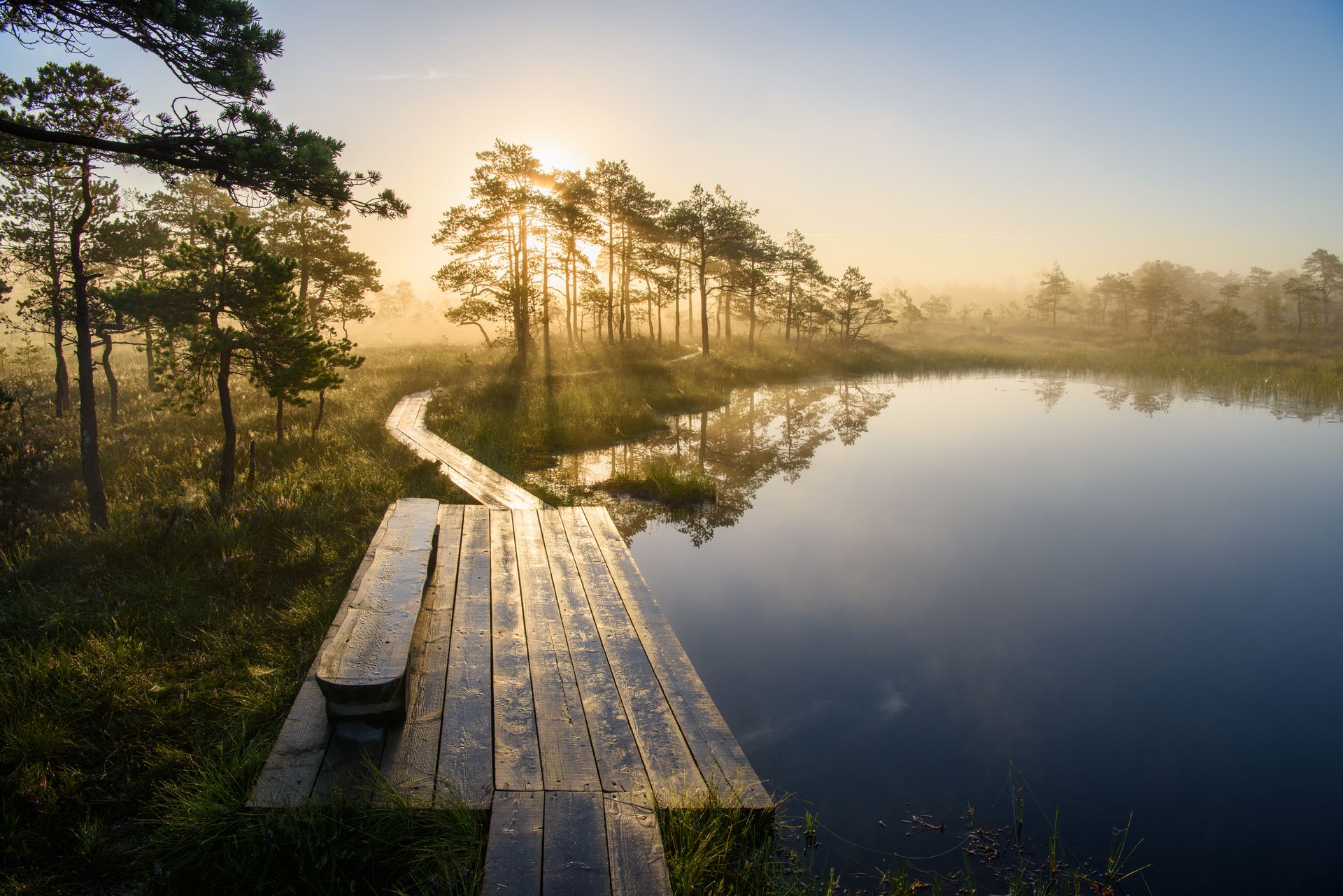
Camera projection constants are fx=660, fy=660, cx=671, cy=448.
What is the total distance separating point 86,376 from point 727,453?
10915mm

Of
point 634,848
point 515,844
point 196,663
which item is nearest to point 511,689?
point 515,844

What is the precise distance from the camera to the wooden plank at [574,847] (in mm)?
2504

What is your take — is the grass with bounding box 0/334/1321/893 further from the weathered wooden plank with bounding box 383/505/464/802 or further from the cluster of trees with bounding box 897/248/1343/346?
the cluster of trees with bounding box 897/248/1343/346

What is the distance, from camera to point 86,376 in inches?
295

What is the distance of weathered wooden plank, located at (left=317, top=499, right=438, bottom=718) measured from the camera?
3275mm

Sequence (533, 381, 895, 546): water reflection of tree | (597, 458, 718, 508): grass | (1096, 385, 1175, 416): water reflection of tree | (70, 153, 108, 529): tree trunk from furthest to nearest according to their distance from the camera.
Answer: (1096, 385, 1175, 416): water reflection of tree < (597, 458, 718, 508): grass < (533, 381, 895, 546): water reflection of tree < (70, 153, 108, 529): tree trunk

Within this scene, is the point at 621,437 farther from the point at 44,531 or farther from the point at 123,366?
the point at 123,366

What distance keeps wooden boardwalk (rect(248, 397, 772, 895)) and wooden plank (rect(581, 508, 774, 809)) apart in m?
0.01

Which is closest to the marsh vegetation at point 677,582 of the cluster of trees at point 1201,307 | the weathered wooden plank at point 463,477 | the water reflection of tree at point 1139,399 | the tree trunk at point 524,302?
the weathered wooden plank at point 463,477

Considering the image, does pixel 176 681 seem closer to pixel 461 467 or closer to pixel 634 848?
pixel 634 848

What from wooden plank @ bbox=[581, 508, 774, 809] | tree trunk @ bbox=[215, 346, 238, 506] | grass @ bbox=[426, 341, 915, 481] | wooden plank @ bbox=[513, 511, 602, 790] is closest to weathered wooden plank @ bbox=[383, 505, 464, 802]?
wooden plank @ bbox=[513, 511, 602, 790]

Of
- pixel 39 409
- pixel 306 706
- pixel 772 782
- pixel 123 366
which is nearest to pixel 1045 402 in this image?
pixel 772 782

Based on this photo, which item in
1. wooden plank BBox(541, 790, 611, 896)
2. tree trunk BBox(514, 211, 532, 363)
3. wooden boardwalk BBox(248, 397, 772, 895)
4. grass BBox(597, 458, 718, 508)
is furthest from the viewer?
tree trunk BBox(514, 211, 532, 363)

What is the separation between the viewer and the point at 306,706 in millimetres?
3648
